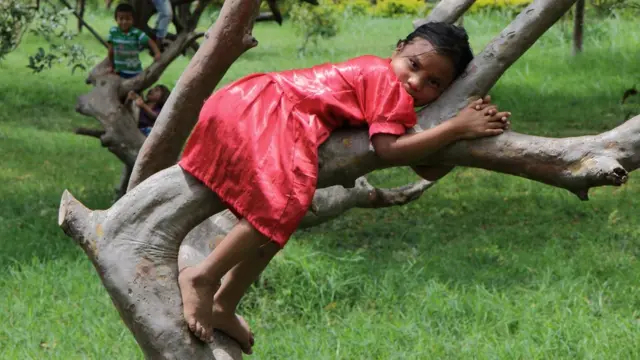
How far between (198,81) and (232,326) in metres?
0.75

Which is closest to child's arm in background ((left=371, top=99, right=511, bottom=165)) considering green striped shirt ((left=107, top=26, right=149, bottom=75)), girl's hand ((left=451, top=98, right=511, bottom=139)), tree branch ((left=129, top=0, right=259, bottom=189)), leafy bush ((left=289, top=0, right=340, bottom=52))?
girl's hand ((left=451, top=98, right=511, bottom=139))

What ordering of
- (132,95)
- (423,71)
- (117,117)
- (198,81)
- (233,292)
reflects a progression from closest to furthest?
(423,71) < (233,292) < (198,81) < (132,95) < (117,117)

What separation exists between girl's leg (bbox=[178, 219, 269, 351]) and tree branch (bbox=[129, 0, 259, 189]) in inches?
23.4

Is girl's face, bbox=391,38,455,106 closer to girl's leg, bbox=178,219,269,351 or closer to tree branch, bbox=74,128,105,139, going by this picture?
girl's leg, bbox=178,219,269,351

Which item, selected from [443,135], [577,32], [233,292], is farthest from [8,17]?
[577,32]

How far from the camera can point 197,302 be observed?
2.69m

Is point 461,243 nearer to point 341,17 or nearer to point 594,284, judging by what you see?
point 594,284

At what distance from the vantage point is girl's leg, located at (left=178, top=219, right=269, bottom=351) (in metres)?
2.66

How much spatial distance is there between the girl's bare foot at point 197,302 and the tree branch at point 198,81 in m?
0.62

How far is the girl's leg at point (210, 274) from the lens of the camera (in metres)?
2.66

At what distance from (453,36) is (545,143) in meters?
0.44

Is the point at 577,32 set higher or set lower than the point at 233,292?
lower

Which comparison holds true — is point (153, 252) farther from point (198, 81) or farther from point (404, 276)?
point (404, 276)

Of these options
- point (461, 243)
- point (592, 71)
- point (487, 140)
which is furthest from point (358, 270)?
point (592, 71)
